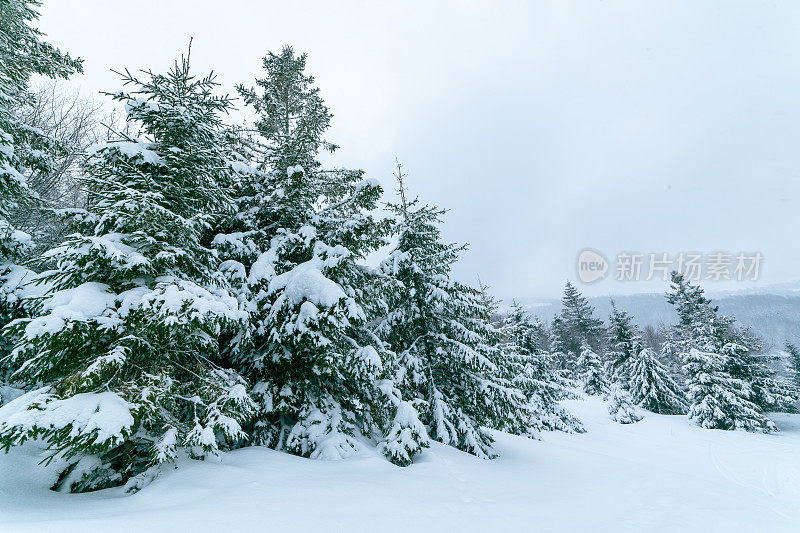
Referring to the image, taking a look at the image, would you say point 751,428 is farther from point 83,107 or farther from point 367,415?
point 83,107

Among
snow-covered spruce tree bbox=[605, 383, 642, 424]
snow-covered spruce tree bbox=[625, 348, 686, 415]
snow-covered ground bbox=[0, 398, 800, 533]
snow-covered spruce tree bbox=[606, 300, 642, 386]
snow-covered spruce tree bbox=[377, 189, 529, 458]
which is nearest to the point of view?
snow-covered ground bbox=[0, 398, 800, 533]

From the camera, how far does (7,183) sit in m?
6.90

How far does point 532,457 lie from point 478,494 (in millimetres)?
6337

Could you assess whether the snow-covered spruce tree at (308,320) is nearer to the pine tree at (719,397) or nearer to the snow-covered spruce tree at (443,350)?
the snow-covered spruce tree at (443,350)

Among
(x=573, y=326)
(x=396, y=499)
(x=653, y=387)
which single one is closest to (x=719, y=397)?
(x=653, y=387)

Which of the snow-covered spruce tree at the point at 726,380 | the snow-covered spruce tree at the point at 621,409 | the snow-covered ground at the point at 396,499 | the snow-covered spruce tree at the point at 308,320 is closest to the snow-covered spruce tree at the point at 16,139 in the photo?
the snow-covered ground at the point at 396,499

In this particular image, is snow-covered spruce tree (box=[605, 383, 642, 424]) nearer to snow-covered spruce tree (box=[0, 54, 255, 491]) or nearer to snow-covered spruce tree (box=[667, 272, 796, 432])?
snow-covered spruce tree (box=[667, 272, 796, 432])

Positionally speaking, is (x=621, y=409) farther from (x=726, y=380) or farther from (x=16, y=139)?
(x=16, y=139)

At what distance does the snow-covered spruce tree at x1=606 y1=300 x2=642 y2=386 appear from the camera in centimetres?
3306

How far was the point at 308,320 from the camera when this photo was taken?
6.56 m

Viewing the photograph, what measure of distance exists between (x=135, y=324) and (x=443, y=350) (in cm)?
782

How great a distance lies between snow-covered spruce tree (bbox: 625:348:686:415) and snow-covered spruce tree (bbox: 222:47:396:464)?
107ft

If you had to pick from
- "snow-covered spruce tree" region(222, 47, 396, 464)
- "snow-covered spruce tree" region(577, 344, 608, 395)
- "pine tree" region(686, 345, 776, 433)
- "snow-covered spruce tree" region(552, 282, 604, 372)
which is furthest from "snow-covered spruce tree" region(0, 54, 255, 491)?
"snow-covered spruce tree" region(552, 282, 604, 372)

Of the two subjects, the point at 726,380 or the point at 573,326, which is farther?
the point at 573,326
